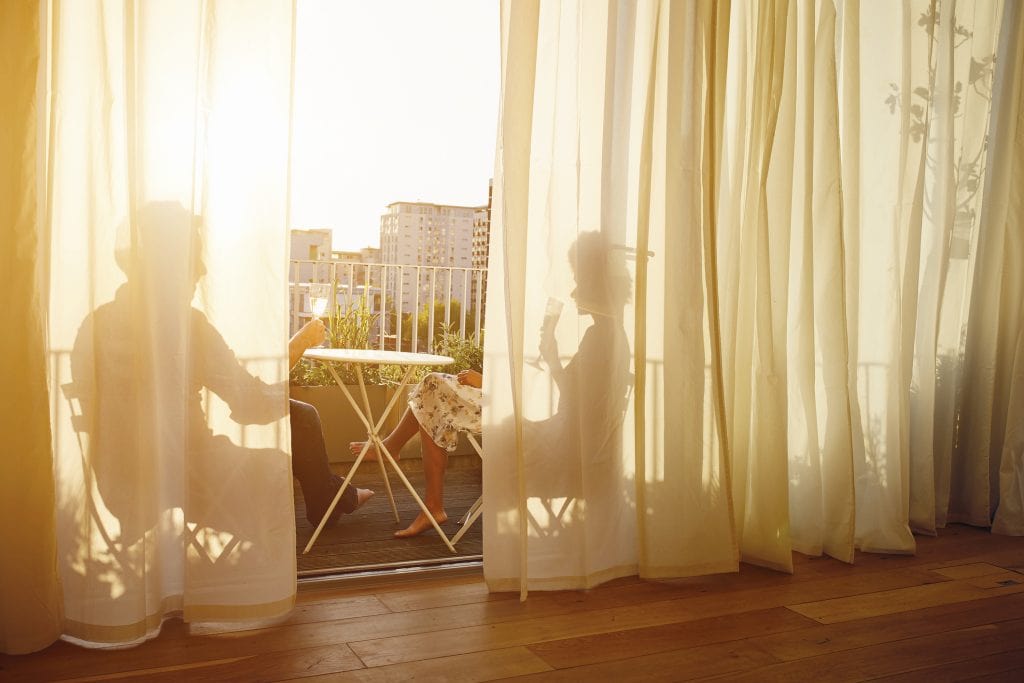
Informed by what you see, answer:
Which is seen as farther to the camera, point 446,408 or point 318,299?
point 446,408

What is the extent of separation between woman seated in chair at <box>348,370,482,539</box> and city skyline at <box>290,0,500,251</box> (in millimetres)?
2001

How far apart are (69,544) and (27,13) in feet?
3.78

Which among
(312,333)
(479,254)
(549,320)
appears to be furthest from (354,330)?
(549,320)

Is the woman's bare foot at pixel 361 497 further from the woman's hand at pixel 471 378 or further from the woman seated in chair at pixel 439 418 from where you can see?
the woman's hand at pixel 471 378

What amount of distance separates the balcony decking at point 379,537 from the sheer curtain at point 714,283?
20.7 inches

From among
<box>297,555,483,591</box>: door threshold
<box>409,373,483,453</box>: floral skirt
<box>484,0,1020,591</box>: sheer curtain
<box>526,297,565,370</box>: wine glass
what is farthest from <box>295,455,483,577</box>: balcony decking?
<box>526,297,565,370</box>: wine glass

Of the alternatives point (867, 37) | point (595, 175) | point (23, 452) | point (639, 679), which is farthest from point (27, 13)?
point (867, 37)

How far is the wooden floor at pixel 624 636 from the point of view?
1.87 meters

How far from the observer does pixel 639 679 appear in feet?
6.20

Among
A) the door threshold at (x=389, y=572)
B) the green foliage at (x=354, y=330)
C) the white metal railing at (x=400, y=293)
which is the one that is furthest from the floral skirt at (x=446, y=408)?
the white metal railing at (x=400, y=293)

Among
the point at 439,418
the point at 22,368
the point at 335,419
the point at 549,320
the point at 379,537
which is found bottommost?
the point at 379,537

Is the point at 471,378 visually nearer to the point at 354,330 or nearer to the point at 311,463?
the point at 311,463

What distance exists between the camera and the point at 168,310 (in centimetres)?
195

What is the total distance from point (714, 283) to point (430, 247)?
13.3ft
